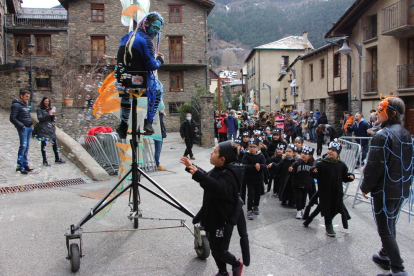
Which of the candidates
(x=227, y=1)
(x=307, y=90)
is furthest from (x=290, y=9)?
(x=307, y=90)

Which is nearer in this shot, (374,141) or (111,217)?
(374,141)

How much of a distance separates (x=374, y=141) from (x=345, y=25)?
2121 cm

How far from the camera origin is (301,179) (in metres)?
6.22

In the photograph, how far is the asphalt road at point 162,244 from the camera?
409 cm

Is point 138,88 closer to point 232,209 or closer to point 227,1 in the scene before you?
point 232,209

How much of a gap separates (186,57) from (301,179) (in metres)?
28.0

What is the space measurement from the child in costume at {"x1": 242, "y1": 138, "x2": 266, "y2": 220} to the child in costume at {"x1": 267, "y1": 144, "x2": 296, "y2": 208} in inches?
13.8

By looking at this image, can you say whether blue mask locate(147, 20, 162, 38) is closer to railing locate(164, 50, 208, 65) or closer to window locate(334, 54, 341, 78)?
window locate(334, 54, 341, 78)

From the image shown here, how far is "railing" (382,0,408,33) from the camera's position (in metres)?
17.9

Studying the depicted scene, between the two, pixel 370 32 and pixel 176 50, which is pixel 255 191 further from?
pixel 176 50

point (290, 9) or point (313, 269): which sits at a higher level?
point (290, 9)

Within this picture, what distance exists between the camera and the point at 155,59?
4.47 meters

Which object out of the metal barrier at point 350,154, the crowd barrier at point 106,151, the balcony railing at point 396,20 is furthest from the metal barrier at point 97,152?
the balcony railing at point 396,20

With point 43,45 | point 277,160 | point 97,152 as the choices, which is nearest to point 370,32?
point 277,160
